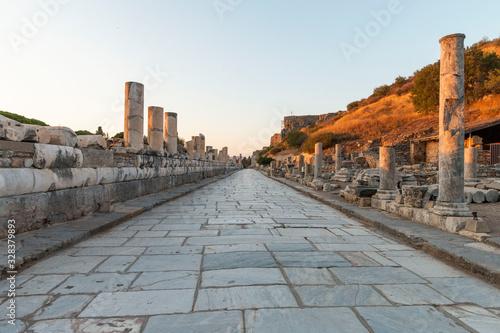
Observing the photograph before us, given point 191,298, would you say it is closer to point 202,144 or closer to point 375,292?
point 375,292

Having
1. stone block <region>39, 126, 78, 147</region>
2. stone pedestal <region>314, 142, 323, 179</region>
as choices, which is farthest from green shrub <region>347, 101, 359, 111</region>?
stone block <region>39, 126, 78, 147</region>

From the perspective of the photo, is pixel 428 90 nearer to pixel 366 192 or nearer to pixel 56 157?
pixel 366 192

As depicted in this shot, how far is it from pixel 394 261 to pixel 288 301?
1649 millimetres

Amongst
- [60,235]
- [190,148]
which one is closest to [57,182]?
[60,235]

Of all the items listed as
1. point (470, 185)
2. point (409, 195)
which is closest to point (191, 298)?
point (409, 195)

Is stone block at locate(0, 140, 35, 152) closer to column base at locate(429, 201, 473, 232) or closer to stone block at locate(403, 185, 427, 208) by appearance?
column base at locate(429, 201, 473, 232)

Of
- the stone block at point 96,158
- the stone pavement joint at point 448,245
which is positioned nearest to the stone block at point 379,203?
the stone pavement joint at point 448,245

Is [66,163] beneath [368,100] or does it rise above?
beneath

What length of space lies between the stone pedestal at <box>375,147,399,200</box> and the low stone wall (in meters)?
5.83

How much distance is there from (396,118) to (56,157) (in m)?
43.1

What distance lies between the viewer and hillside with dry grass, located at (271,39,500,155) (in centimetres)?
2850

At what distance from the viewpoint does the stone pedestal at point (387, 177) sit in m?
6.84

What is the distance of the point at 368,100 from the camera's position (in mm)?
64500

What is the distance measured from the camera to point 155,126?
12.8 meters
